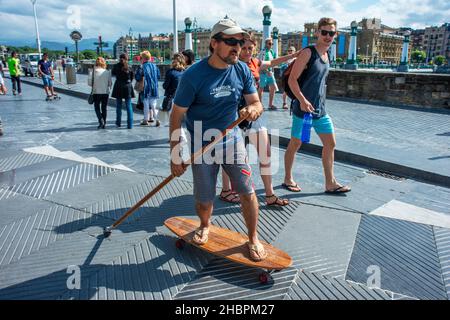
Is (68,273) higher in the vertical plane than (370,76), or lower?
lower

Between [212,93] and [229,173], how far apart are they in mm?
658

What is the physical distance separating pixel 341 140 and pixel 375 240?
376 cm

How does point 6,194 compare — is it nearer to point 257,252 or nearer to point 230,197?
point 230,197

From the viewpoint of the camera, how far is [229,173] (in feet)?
9.52

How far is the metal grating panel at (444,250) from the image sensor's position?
2.87 metres

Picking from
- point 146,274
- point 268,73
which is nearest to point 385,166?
point 146,274

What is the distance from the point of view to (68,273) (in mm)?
2855

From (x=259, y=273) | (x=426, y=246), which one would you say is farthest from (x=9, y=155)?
(x=426, y=246)

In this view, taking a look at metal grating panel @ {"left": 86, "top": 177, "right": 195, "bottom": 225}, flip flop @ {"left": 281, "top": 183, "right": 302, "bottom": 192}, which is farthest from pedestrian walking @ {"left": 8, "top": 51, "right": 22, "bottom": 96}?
flip flop @ {"left": 281, "top": 183, "right": 302, "bottom": 192}

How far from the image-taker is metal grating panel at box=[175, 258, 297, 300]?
261 centimetres

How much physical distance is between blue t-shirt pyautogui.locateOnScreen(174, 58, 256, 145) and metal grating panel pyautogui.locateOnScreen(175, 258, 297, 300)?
3.47ft
